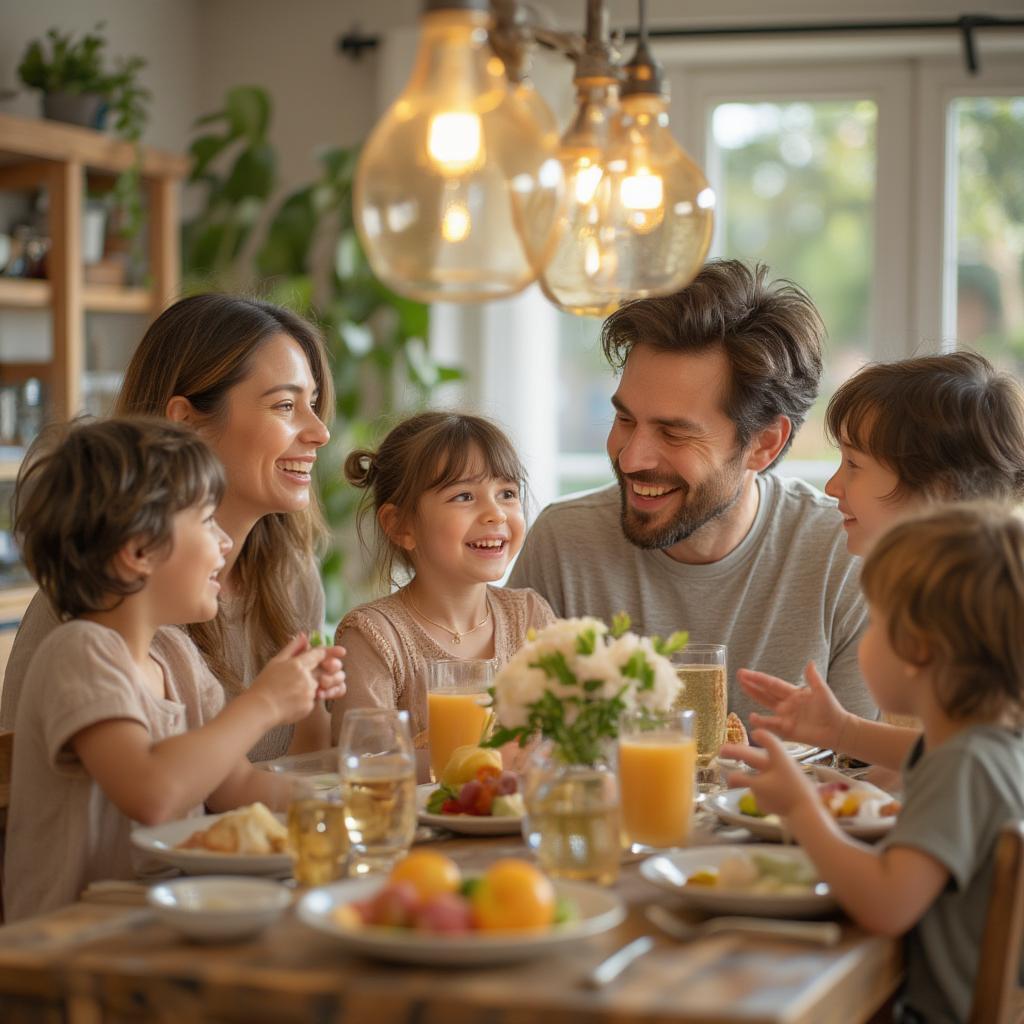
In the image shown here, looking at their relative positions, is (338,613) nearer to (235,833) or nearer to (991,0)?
(991,0)

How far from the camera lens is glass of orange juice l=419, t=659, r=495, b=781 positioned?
208cm

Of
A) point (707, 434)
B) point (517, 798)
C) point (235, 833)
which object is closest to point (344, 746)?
point (235, 833)

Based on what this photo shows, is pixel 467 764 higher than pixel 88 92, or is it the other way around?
pixel 88 92

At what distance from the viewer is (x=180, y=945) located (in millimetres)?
1383

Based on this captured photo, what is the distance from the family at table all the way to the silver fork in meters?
0.08

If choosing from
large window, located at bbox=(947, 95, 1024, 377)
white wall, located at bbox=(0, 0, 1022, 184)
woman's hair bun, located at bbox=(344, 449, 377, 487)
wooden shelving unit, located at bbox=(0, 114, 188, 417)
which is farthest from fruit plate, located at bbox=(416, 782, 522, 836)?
white wall, located at bbox=(0, 0, 1022, 184)

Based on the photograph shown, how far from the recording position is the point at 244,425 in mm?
2523

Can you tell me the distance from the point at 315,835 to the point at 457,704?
1.71ft

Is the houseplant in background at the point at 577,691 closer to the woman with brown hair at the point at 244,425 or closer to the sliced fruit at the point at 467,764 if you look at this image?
the sliced fruit at the point at 467,764

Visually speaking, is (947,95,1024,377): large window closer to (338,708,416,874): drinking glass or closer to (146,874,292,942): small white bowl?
(338,708,416,874): drinking glass

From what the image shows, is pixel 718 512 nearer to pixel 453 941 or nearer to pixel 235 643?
pixel 235 643

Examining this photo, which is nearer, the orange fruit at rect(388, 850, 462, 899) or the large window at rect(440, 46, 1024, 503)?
the orange fruit at rect(388, 850, 462, 899)

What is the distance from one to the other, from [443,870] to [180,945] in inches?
10.0

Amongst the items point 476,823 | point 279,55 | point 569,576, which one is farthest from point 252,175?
point 476,823
